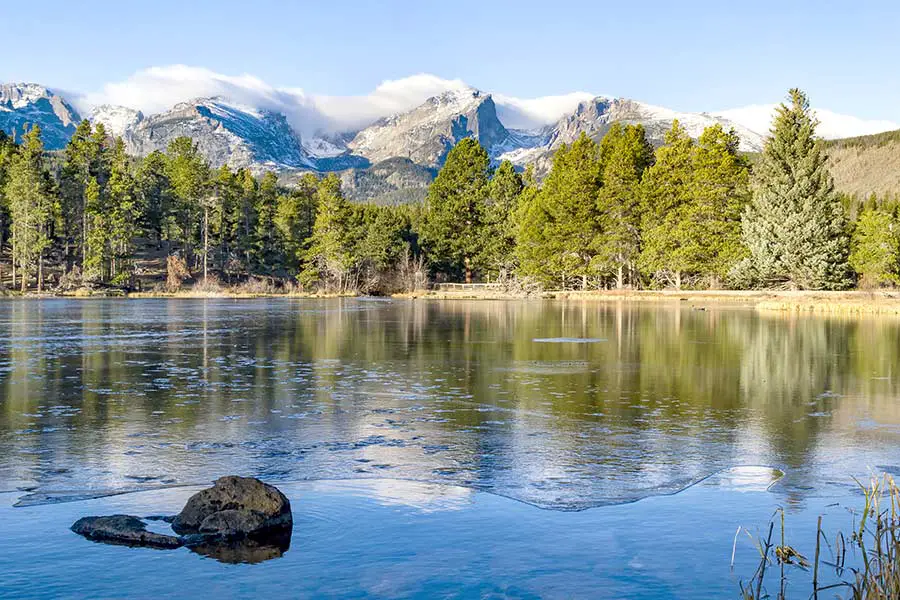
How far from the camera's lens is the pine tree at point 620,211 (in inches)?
2913

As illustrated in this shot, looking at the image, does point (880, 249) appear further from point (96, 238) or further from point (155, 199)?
point (155, 199)

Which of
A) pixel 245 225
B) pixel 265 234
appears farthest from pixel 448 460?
pixel 265 234

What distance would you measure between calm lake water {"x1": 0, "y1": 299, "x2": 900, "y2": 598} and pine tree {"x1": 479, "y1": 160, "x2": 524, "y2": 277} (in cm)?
6792

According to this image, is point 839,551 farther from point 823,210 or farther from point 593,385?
Answer: point 823,210

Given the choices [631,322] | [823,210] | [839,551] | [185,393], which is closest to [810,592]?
[839,551]

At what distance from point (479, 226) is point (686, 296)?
35.1m

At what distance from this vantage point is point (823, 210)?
62.4 meters

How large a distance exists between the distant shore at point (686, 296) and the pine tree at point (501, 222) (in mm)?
4155

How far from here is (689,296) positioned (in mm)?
67938

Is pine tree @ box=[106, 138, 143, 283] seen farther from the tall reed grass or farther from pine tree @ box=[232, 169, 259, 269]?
the tall reed grass

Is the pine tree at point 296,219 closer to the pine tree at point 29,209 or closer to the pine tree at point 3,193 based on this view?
the pine tree at point 29,209

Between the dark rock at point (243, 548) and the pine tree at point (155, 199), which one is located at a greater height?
the pine tree at point (155, 199)

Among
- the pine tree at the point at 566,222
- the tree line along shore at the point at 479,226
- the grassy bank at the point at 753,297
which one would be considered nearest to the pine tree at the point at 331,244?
the tree line along shore at the point at 479,226

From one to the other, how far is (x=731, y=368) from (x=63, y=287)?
80281mm
